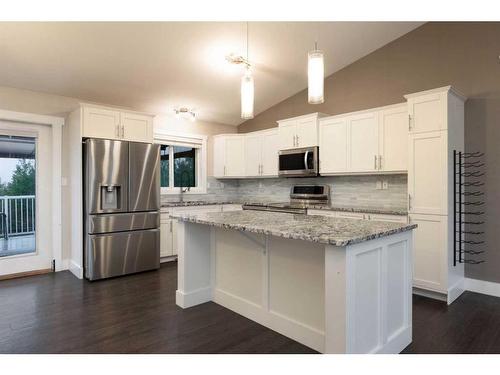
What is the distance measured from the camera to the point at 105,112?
13.2 ft

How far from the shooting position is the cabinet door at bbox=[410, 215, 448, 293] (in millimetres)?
3170

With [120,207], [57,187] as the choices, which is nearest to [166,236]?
[120,207]

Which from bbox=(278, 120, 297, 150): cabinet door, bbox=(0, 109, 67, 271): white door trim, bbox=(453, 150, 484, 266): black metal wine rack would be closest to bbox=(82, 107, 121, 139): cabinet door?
bbox=(0, 109, 67, 271): white door trim

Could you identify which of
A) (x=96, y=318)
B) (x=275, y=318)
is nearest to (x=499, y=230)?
(x=275, y=318)

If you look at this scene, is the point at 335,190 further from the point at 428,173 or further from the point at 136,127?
the point at 136,127

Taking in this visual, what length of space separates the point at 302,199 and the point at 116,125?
282 cm

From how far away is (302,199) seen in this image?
501cm

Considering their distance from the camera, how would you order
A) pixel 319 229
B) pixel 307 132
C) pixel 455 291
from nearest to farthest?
1. pixel 319 229
2. pixel 455 291
3. pixel 307 132

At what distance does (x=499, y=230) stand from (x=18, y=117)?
18.1 ft

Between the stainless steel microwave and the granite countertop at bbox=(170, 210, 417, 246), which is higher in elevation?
the stainless steel microwave

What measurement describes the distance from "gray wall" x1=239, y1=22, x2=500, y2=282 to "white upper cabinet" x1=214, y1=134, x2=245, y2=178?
1931mm

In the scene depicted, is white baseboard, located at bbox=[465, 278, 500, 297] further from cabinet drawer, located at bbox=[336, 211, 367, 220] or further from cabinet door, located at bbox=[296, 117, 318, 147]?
cabinet door, located at bbox=[296, 117, 318, 147]

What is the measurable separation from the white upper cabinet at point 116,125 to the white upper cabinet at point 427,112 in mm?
3208

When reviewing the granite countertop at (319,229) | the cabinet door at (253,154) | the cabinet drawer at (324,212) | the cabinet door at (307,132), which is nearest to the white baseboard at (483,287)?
the cabinet drawer at (324,212)
